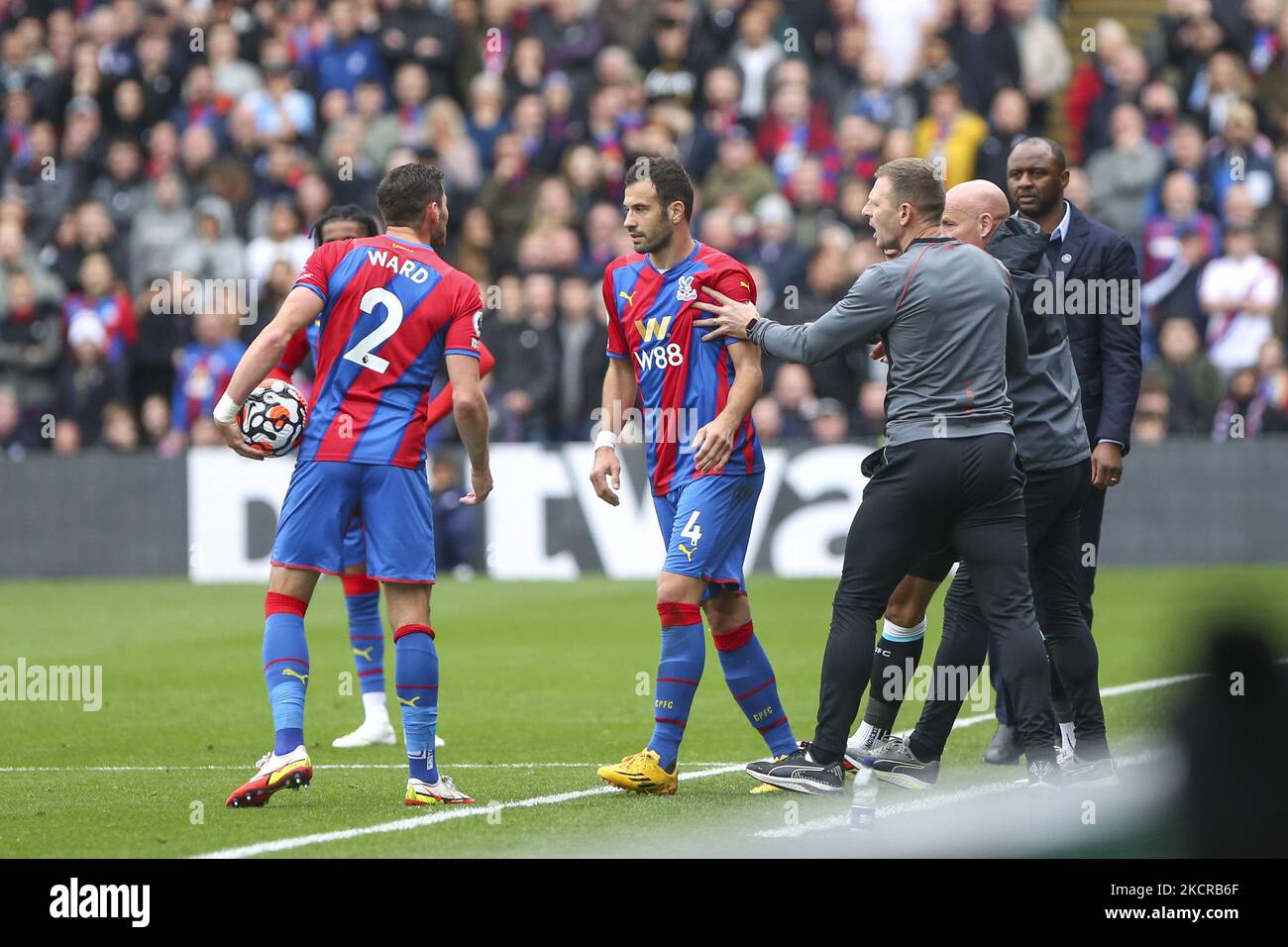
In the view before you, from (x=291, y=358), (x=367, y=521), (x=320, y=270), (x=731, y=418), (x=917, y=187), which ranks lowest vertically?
(x=367, y=521)

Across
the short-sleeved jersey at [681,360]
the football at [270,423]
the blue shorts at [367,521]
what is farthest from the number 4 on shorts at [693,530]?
the football at [270,423]

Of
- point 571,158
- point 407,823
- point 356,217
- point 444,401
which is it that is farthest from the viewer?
point 571,158

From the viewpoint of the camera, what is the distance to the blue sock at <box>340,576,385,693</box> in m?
9.32

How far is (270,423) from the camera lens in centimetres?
737

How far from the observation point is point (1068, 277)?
7.98 metres

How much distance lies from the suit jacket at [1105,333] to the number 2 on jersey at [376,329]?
2.73m

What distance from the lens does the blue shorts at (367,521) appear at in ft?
23.7

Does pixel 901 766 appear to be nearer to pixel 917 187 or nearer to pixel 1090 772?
pixel 1090 772

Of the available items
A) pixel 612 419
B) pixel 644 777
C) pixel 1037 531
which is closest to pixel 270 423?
pixel 612 419

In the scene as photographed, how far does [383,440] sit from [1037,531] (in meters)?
2.53

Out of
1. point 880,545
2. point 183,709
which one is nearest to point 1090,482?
point 880,545
